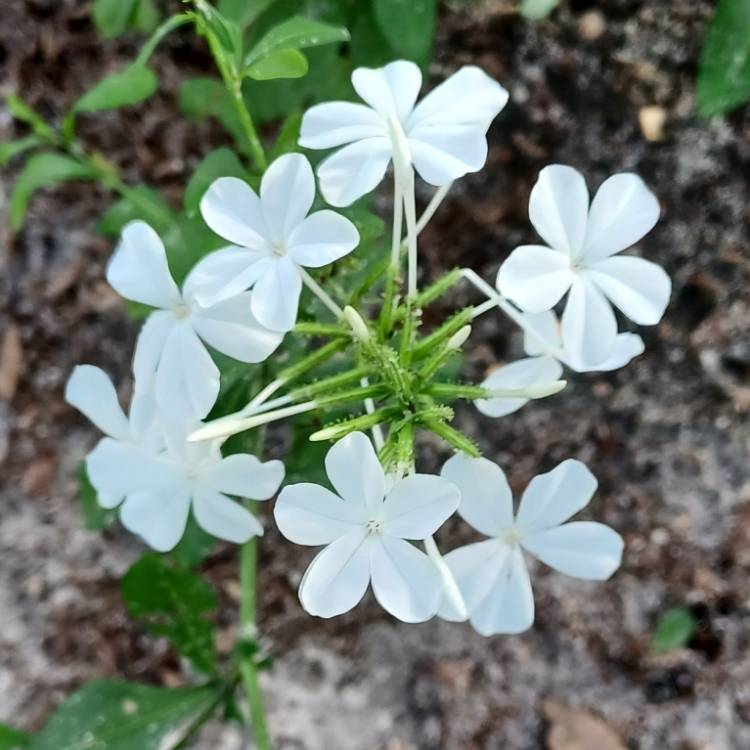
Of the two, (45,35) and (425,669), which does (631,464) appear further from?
(45,35)

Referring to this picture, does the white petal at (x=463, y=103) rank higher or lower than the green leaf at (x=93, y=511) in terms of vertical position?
higher

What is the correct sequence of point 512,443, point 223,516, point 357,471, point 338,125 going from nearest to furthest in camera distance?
point 357,471 < point 338,125 < point 223,516 < point 512,443

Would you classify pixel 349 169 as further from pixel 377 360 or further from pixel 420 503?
pixel 420 503

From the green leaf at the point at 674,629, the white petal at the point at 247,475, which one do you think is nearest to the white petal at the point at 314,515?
the white petal at the point at 247,475

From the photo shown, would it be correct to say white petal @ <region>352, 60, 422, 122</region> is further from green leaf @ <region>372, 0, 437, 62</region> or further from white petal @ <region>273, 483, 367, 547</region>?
white petal @ <region>273, 483, 367, 547</region>

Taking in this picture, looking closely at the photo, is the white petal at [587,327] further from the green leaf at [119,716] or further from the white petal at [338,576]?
the green leaf at [119,716]

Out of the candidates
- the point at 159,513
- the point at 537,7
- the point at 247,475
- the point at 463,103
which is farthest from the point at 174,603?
the point at 537,7

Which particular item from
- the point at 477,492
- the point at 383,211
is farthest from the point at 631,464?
the point at 477,492
